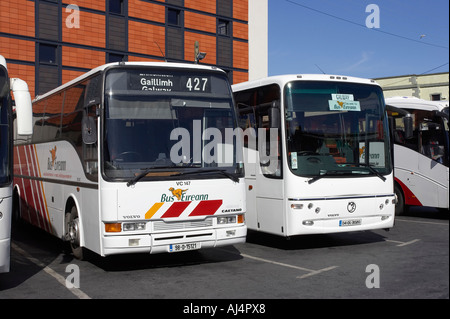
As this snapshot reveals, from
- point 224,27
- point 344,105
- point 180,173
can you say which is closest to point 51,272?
point 180,173

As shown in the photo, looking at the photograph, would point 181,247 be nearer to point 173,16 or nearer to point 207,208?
point 207,208

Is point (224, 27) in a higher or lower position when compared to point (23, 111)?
higher

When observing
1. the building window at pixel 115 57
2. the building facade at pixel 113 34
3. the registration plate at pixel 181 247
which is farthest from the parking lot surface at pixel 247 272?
the building window at pixel 115 57

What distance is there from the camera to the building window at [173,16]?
35.3 m

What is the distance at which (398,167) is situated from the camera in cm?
1498

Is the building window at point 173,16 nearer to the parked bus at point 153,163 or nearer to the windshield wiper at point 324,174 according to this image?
the parked bus at point 153,163

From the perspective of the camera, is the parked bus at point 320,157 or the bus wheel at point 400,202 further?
the bus wheel at point 400,202

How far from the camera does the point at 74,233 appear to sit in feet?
30.0

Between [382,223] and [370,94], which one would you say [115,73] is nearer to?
[370,94]

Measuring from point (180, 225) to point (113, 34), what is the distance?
26.5 metres

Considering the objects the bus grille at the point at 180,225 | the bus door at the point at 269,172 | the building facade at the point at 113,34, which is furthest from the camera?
the building facade at the point at 113,34

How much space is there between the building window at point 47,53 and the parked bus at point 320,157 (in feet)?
74.3
